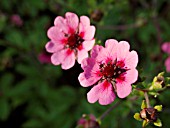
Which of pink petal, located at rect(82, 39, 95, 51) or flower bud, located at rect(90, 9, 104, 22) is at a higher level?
flower bud, located at rect(90, 9, 104, 22)

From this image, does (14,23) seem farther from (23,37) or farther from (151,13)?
(151,13)

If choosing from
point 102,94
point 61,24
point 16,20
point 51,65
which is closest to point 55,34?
point 61,24

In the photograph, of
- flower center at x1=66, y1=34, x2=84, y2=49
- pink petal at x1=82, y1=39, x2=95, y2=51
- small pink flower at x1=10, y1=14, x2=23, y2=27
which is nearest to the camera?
pink petal at x1=82, y1=39, x2=95, y2=51

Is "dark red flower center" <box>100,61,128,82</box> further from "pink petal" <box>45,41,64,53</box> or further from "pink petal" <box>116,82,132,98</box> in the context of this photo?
"pink petal" <box>45,41,64,53</box>

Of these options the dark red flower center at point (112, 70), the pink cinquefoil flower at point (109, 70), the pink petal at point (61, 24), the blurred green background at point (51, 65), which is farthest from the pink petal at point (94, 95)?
the blurred green background at point (51, 65)

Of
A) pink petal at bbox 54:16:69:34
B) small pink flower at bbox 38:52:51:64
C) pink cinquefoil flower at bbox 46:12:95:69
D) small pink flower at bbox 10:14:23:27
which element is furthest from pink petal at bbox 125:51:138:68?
small pink flower at bbox 10:14:23:27

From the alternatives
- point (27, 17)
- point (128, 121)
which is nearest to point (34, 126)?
point (128, 121)
